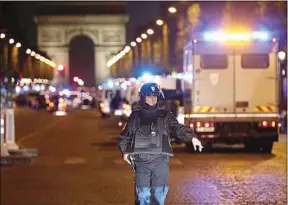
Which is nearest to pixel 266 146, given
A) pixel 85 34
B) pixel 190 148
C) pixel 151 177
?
pixel 190 148

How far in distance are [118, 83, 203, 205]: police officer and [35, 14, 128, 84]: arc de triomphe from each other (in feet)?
378

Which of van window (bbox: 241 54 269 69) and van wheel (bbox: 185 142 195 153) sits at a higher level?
van window (bbox: 241 54 269 69)

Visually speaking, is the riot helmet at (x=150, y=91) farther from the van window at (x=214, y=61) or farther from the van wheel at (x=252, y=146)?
the van wheel at (x=252, y=146)

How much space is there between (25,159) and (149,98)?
1285 cm

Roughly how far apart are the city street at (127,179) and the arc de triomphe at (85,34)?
3912 inches

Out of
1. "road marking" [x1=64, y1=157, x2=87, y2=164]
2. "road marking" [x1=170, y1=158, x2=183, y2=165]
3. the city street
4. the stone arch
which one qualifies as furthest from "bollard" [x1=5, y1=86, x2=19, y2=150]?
the stone arch

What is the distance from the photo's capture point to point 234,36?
78.8 feet

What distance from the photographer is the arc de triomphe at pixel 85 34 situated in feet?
410

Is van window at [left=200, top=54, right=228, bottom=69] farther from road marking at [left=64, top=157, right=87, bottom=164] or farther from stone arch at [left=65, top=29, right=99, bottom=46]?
stone arch at [left=65, top=29, right=99, bottom=46]

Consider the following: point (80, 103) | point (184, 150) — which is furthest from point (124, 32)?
point (184, 150)

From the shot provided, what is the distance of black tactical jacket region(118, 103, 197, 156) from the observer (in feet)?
29.4

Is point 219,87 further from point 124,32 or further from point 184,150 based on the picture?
point 124,32

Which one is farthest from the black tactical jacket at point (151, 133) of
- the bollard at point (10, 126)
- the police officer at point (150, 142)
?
the bollard at point (10, 126)

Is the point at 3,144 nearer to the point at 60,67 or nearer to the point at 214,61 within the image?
the point at 214,61
